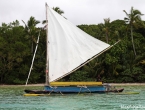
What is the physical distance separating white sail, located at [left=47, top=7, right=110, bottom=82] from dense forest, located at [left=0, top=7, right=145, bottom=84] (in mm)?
21872

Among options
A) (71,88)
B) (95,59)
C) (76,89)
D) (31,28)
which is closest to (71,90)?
(71,88)

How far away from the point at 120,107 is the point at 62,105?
13.5ft

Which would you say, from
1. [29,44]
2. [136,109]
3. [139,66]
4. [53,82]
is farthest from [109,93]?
[29,44]

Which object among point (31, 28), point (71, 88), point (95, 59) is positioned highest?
point (31, 28)

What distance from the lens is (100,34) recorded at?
60.1 meters

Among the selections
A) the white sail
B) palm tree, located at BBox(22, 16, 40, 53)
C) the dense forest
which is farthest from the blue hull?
palm tree, located at BBox(22, 16, 40, 53)

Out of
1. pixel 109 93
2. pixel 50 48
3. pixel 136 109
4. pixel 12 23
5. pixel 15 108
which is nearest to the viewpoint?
pixel 136 109

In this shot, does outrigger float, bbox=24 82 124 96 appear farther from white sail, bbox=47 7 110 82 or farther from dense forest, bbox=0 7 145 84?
dense forest, bbox=0 7 145 84

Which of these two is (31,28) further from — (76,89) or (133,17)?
(76,89)

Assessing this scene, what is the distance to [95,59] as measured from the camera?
52.8 m

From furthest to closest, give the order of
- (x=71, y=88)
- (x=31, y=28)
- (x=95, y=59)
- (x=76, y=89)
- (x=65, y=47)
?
(x=31, y=28), (x=95, y=59), (x=76, y=89), (x=71, y=88), (x=65, y=47)

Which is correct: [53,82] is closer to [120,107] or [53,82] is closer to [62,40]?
[62,40]

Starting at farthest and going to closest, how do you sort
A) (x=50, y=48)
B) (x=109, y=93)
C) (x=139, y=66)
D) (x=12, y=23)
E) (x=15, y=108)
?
(x=12, y=23) < (x=139, y=66) < (x=109, y=93) < (x=50, y=48) < (x=15, y=108)

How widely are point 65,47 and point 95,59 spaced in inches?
915
